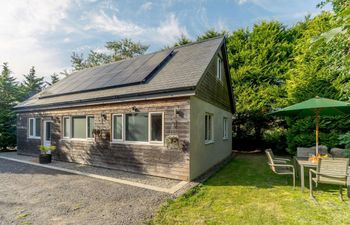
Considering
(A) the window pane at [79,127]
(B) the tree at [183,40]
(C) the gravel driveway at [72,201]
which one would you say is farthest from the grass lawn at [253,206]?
(B) the tree at [183,40]

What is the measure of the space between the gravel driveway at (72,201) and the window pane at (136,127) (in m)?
1.91

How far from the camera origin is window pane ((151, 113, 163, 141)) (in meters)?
7.02

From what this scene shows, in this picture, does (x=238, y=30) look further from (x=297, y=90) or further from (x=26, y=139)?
(x=26, y=139)

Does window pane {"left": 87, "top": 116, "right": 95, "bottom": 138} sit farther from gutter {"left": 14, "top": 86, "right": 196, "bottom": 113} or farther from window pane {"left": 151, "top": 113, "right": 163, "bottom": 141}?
window pane {"left": 151, "top": 113, "right": 163, "bottom": 141}

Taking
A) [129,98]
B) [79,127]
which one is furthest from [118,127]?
[79,127]

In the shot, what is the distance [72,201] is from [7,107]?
15.6 meters

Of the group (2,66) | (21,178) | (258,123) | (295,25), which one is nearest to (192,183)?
(21,178)

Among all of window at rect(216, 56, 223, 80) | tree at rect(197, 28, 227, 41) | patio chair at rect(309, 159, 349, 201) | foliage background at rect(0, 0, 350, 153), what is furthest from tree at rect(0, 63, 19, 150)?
patio chair at rect(309, 159, 349, 201)

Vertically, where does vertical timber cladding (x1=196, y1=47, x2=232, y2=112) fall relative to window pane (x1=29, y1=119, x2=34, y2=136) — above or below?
above

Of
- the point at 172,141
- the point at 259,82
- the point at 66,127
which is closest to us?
the point at 172,141

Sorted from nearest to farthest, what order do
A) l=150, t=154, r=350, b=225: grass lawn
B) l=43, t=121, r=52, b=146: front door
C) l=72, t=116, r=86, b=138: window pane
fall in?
l=150, t=154, r=350, b=225: grass lawn
l=72, t=116, r=86, b=138: window pane
l=43, t=121, r=52, b=146: front door

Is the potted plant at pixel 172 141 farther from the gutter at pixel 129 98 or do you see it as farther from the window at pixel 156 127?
the gutter at pixel 129 98

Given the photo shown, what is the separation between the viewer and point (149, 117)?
280 inches

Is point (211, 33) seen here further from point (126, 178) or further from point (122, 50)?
point (126, 178)
